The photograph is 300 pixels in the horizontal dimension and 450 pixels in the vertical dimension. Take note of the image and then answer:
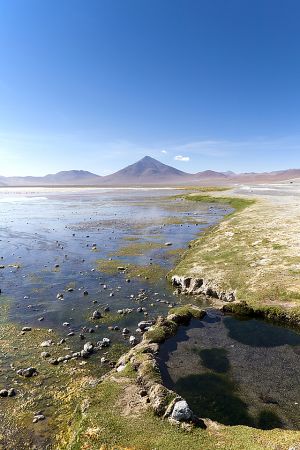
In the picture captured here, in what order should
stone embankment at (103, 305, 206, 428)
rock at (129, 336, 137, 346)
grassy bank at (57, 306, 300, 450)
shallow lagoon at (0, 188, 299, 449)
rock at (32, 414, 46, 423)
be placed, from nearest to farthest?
grassy bank at (57, 306, 300, 450) < stone embankment at (103, 305, 206, 428) < rock at (32, 414, 46, 423) < shallow lagoon at (0, 188, 299, 449) < rock at (129, 336, 137, 346)

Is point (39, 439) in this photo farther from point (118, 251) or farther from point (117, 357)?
point (118, 251)

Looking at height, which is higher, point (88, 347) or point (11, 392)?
point (88, 347)

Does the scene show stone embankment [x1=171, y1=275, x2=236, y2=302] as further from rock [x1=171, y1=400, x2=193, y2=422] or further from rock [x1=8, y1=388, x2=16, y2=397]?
rock [x1=8, y1=388, x2=16, y2=397]

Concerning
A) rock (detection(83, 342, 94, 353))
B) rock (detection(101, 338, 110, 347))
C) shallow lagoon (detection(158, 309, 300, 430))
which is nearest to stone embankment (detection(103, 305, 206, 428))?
shallow lagoon (detection(158, 309, 300, 430))

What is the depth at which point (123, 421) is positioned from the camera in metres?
11.7

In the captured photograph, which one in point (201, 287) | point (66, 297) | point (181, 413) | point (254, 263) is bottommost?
point (66, 297)

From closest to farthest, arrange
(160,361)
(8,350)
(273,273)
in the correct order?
1. (160,361)
2. (8,350)
3. (273,273)

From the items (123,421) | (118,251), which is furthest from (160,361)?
(118,251)

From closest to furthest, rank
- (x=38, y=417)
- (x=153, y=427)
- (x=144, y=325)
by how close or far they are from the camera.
Answer: 1. (x=153, y=427)
2. (x=38, y=417)
3. (x=144, y=325)

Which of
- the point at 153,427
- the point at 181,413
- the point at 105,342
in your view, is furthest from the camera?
the point at 105,342

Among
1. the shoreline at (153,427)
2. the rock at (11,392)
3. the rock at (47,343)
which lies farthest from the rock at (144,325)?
the rock at (11,392)

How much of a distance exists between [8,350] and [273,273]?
61.3 ft

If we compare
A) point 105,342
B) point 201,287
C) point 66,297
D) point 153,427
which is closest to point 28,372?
point 105,342

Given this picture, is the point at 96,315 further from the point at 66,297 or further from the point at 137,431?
the point at 137,431
